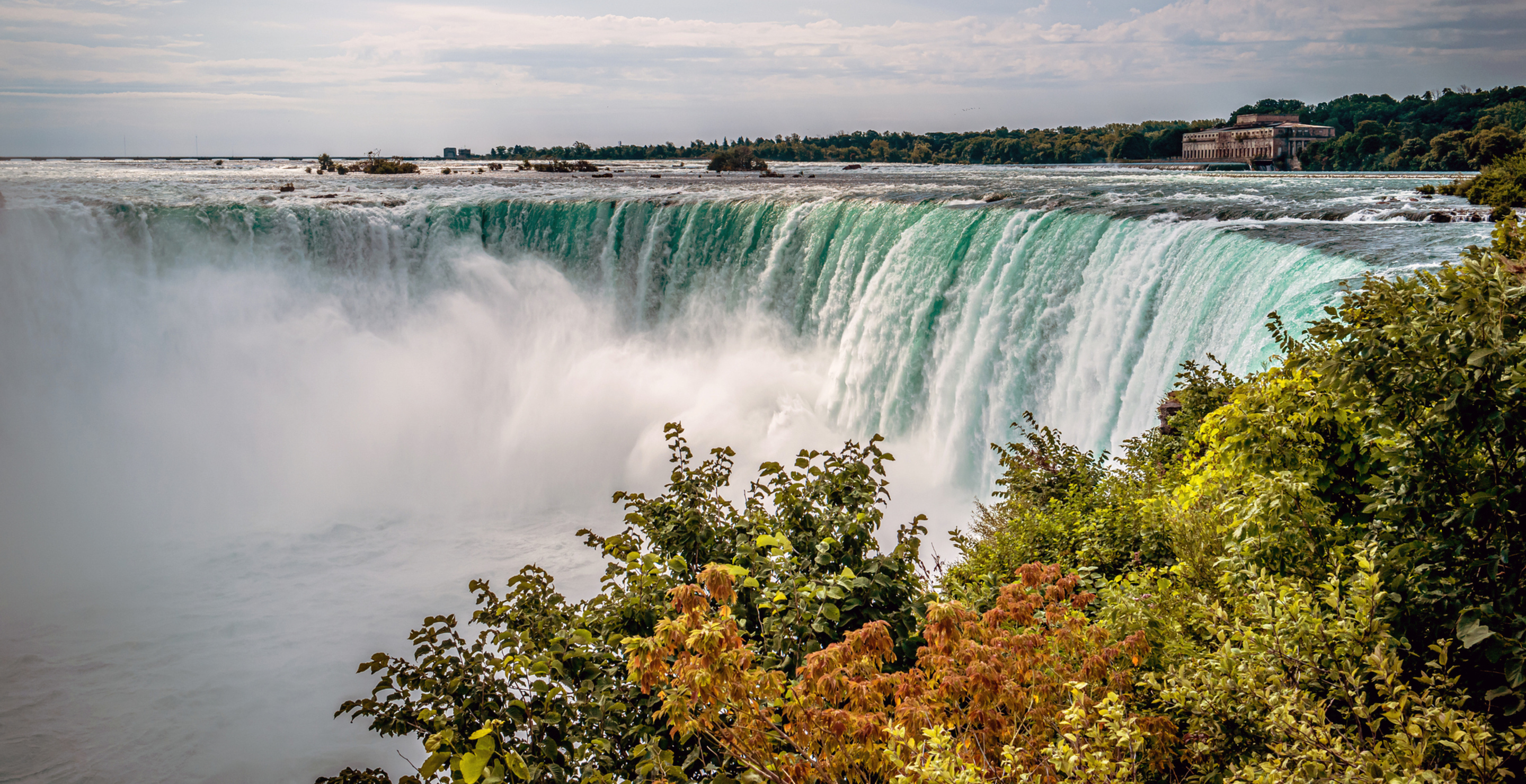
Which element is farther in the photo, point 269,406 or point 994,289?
point 269,406

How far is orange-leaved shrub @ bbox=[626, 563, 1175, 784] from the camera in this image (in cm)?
381

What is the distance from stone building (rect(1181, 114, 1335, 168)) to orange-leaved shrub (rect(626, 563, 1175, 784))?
145 ft

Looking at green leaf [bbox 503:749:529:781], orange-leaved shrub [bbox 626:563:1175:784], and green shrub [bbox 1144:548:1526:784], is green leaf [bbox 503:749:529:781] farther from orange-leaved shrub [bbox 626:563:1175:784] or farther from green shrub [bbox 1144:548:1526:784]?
green shrub [bbox 1144:548:1526:784]

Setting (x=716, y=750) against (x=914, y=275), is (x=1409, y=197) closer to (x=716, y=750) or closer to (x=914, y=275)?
(x=914, y=275)

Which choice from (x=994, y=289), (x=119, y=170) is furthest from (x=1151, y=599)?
(x=119, y=170)

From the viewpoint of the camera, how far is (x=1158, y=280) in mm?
13219

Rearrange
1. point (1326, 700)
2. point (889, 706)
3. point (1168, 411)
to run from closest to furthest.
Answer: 1. point (1326, 700)
2. point (889, 706)
3. point (1168, 411)

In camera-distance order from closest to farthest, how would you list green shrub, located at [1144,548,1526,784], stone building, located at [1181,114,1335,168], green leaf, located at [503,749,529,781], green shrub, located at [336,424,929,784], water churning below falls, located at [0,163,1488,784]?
green shrub, located at [1144,548,1526,784], green leaf, located at [503,749,529,781], green shrub, located at [336,424,929,784], water churning below falls, located at [0,163,1488,784], stone building, located at [1181,114,1335,168]

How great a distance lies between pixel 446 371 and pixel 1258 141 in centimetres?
3971

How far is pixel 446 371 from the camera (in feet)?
80.9

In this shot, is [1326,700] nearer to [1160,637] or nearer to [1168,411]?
[1160,637]

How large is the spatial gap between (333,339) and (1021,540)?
69.9 ft

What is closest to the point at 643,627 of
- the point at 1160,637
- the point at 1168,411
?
the point at 1160,637

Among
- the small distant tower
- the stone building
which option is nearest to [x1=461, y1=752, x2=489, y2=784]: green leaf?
the small distant tower
